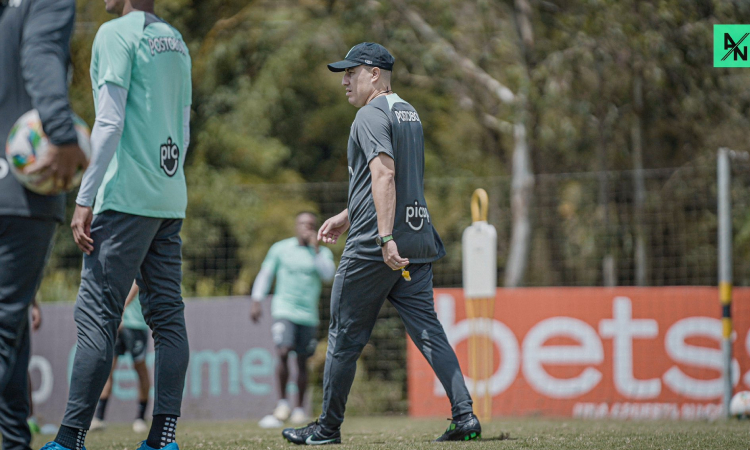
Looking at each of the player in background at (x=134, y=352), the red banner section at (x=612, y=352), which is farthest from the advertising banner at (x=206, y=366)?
the player in background at (x=134, y=352)

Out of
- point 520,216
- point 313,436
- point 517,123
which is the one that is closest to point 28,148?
point 313,436

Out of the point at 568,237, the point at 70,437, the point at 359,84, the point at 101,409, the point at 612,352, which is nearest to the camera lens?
the point at 70,437

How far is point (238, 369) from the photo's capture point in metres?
11.0

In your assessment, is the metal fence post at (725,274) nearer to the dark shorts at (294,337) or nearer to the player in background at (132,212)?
the dark shorts at (294,337)

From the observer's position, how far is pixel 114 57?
400 centimetres

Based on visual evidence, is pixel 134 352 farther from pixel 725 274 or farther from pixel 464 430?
pixel 725 274

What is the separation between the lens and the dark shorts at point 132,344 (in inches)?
329

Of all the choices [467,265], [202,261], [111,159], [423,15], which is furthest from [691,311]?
[423,15]

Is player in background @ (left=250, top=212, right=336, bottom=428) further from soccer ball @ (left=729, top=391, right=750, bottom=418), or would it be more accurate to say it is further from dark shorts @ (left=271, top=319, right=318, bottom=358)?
soccer ball @ (left=729, top=391, right=750, bottom=418)

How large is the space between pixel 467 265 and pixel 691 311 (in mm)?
3541

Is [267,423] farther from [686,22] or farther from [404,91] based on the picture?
[404,91]

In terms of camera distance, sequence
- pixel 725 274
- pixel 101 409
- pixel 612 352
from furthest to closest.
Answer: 1. pixel 612 352
2. pixel 725 274
3. pixel 101 409

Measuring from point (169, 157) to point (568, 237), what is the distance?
33.8 feet

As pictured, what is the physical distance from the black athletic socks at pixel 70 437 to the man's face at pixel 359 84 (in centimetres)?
213
